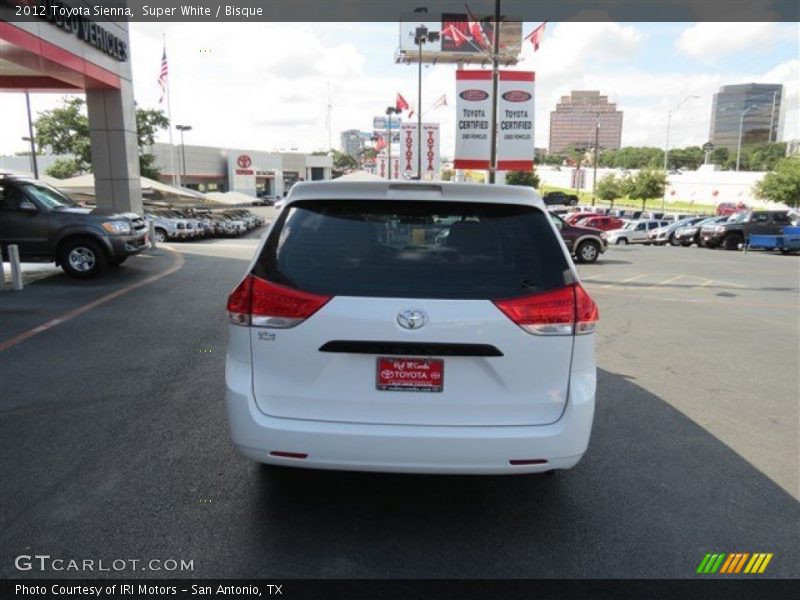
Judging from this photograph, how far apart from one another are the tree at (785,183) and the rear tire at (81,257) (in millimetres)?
59079

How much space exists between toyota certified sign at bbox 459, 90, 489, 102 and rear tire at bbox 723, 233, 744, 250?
16.6m

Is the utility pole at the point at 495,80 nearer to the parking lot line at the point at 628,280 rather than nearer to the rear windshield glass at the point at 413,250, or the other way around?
the parking lot line at the point at 628,280

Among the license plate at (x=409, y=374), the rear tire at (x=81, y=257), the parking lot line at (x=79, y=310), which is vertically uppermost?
the license plate at (x=409, y=374)

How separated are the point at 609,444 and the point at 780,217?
1183 inches

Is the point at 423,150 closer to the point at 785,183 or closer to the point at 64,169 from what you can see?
the point at 785,183

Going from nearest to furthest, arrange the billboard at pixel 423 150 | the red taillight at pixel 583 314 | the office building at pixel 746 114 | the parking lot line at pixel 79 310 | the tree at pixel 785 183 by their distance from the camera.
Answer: the red taillight at pixel 583 314, the parking lot line at pixel 79 310, the billboard at pixel 423 150, the tree at pixel 785 183, the office building at pixel 746 114

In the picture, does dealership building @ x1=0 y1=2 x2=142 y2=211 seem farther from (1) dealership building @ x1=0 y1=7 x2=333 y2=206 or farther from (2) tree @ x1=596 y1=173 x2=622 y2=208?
(2) tree @ x1=596 y1=173 x2=622 y2=208

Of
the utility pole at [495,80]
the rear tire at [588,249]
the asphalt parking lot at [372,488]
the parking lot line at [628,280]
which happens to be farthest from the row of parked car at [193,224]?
the asphalt parking lot at [372,488]

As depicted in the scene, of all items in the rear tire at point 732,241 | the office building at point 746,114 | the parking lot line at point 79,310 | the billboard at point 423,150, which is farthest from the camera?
the office building at point 746,114

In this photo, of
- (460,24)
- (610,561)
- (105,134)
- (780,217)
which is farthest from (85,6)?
(460,24)

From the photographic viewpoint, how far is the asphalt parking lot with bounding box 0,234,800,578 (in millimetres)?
3160

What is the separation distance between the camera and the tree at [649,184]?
7562 centimetres

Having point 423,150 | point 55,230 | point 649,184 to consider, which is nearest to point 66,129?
point 423,150

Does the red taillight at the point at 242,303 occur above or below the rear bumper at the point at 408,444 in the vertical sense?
above
